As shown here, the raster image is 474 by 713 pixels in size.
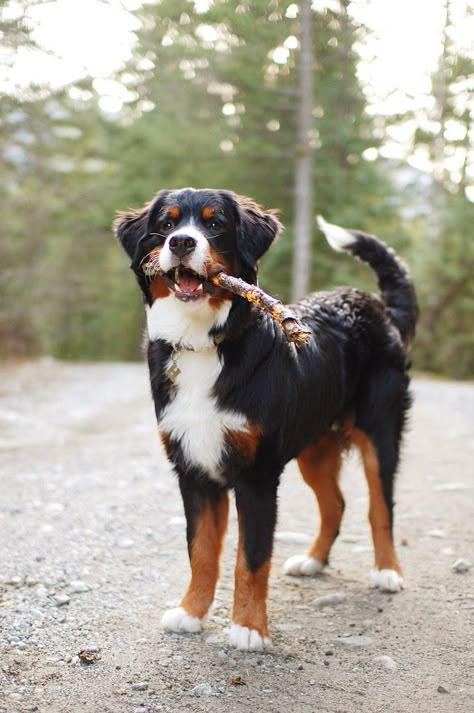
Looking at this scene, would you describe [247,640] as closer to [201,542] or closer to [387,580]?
[201,542]

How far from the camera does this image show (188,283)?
11.5 ft

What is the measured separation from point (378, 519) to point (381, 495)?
0.13 metres

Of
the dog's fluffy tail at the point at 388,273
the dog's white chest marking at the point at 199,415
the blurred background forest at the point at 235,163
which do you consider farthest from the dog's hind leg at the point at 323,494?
the blurred background forest at the point at 235,163

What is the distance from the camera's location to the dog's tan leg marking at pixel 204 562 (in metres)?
3.74

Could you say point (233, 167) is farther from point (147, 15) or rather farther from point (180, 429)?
point (180, 429)

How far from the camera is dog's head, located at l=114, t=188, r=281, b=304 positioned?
3418mm

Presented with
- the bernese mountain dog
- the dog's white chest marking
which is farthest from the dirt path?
the dog's white chest marking

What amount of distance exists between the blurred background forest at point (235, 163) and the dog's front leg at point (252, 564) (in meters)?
12.5

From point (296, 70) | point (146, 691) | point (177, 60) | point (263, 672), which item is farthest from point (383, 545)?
point (177, 60)

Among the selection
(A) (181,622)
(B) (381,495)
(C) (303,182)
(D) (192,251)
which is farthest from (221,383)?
(C) (303,182)

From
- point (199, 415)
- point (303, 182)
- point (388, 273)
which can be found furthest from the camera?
point (303, 182)

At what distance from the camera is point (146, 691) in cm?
300

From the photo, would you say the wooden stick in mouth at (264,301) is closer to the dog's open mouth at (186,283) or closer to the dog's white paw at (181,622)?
the dog's open mouth at (186,283)

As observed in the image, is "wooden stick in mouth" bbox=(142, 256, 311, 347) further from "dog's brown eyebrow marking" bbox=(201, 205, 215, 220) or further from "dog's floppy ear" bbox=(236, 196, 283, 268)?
"dog's brown eyebrow marking" bbox=(201, 205, 215, 220)
